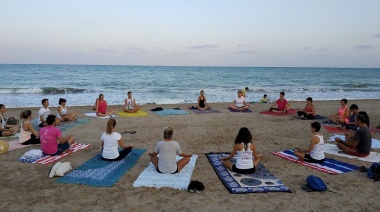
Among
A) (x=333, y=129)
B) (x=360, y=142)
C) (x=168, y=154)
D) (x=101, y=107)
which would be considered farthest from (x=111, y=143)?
(x=333, y=129)

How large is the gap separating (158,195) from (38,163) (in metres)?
3.09

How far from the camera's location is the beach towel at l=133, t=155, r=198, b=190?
201 inches

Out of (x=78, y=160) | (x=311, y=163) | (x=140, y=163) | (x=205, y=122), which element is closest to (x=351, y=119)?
(x=311, y=163)

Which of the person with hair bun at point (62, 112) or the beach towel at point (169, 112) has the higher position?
the person with hair bun at point (62, 112)

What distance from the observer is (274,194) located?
4848 mm

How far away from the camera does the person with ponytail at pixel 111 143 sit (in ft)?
19.7

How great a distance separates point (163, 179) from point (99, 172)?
1.35 metres

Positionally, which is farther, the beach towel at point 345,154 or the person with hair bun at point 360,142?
the beach towel at point 345,154

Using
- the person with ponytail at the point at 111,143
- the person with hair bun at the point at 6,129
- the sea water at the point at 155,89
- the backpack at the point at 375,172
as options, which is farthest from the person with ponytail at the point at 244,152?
the sea water at the point at 155,89

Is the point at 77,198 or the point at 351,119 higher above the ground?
the point at 351,119

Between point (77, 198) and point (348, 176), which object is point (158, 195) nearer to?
point (77, 198)

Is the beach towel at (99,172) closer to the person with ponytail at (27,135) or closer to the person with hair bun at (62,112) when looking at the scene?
the person with ponytail at (27,135)

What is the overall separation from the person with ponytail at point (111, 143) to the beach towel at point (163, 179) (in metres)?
0.83

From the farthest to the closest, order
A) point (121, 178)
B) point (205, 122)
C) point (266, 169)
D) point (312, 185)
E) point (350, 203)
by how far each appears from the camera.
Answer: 1. point (205, 122)
2. point (266, 169)
3. point (121, 178)
4. point (312, 185)
5. point (350, 203)
